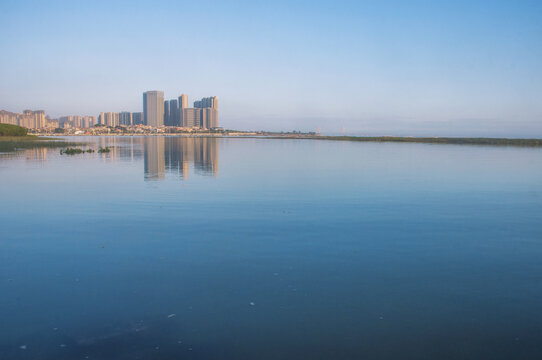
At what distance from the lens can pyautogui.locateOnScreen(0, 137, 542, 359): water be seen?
5.38 metres

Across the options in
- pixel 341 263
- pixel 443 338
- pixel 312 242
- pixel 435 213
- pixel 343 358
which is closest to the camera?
pixel 343 358

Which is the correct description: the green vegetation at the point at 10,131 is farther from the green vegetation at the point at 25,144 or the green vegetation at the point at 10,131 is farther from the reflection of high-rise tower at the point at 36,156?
the reflection of high-rise tower at the point at 36,156

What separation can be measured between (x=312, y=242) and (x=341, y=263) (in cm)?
161

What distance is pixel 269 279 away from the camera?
7.45 m

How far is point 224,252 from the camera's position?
9.02m

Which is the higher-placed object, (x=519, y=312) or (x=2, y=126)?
(x=2, y=126)

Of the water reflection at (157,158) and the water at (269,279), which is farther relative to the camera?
the water reflection at (157,158)

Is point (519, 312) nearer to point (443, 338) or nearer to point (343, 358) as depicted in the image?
point (443, 338)

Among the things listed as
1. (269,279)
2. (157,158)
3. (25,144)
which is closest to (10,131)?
(25,144)

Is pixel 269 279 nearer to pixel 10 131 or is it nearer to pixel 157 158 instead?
pixel 157 158

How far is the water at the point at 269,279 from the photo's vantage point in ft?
17.7

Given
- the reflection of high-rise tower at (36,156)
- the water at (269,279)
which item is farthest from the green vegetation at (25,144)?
the water at (269,279)

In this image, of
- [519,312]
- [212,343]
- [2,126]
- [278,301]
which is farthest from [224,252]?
[2,126]

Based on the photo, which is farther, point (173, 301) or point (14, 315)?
point (173, 301)
